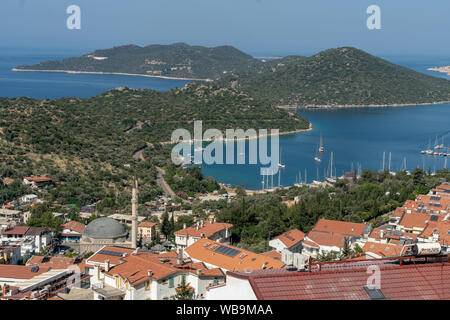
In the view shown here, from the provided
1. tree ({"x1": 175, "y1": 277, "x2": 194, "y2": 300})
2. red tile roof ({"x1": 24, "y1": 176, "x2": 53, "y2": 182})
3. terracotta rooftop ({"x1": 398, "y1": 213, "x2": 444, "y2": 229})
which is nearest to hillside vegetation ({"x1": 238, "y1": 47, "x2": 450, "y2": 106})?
red tile roof ({"x1": 24, "y1": 176, "x2": 53, "y2": 182})

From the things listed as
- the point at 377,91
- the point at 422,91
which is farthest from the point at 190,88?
the point at 422,91

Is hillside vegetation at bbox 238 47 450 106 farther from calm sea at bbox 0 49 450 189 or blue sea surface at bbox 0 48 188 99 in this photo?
blue sea surface at bbox 0 48 188 99

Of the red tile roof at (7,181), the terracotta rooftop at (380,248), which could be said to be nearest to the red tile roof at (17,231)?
the terracotta rooftop at (380,248)

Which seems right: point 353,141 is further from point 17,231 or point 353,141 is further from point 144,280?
point 144,280

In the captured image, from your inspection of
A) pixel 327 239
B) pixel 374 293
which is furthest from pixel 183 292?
pixel 327 239

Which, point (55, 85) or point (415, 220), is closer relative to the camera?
point (415, 220)

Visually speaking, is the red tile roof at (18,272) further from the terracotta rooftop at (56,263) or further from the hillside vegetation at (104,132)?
the hillside vegetation at (104,132)
